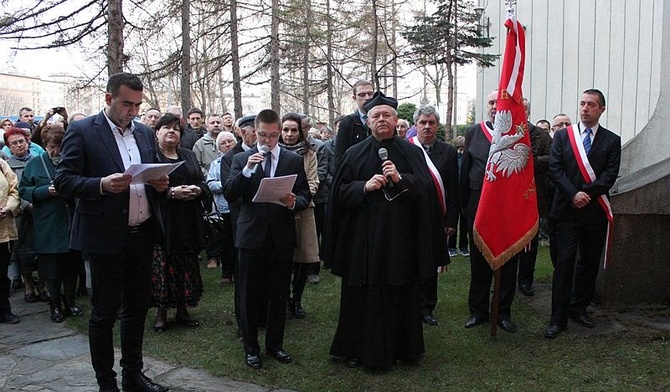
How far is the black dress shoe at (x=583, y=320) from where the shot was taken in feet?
19.1

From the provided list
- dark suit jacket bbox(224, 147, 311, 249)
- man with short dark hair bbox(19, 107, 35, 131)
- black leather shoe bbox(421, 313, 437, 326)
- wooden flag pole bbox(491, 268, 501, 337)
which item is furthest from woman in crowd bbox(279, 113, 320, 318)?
man with short dark hair bbox(19, 107, 35, 131)

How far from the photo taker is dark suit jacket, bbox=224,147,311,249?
5.00m

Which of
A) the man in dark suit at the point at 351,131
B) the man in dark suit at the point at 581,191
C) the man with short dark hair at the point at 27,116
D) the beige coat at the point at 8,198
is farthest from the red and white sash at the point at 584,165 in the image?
the man with short dark hair at the point at 27,116

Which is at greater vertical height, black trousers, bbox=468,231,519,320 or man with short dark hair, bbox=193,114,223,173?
man with short dark hair, bbox=193,114,223,173

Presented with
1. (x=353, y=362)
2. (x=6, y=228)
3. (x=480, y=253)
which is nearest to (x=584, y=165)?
(x=480, y=253)

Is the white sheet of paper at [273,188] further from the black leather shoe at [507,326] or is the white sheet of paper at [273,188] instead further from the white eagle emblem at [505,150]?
the black leather shoe at [507,326]

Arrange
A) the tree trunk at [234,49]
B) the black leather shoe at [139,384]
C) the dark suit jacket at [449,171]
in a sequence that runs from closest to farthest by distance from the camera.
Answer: the black leather shoe at [139,384] < the dark suit jacket at [449,171] < the tree trunk at [234,49]

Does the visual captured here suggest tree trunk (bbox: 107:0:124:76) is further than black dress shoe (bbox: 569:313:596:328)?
Yes

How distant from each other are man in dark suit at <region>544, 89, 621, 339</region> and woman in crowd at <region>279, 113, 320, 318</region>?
2.34 meters

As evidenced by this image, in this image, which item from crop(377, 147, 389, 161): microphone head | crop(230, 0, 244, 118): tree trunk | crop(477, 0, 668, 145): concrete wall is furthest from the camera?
crop(230, 0, 244, 118): tree trunk

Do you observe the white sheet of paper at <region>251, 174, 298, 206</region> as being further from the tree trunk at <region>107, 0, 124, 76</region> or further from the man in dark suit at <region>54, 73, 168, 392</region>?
the tree trunk at <region>107, 0, 124, 76</region>

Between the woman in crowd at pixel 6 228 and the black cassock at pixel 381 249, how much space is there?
134 inches

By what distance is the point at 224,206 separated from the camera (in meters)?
7.60

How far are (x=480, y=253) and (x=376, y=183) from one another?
1.80 meters
